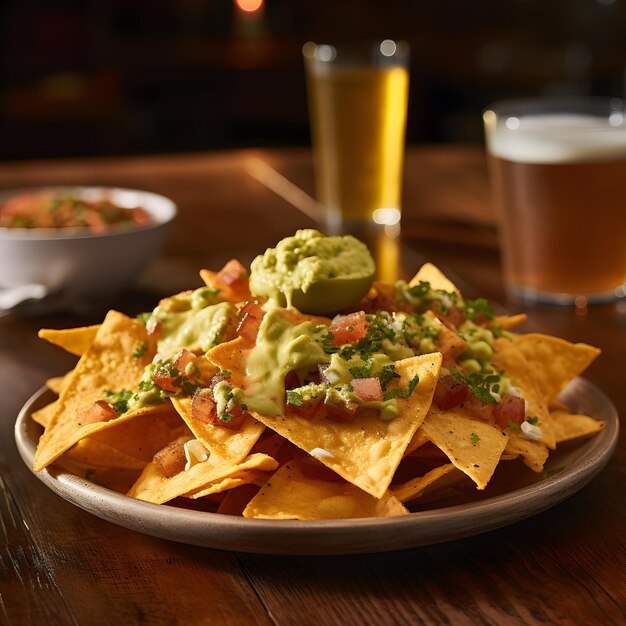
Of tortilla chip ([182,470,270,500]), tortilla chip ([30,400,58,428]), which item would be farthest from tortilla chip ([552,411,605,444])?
tortilla chip ([30,400,58,428])

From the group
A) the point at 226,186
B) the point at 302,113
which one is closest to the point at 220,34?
the point at 302,113

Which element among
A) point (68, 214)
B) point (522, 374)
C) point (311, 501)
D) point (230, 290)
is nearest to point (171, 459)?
point (311, 501)

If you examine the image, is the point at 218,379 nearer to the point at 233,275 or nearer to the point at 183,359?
the point at 183,359

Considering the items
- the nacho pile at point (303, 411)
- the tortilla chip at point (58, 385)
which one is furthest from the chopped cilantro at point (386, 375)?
the tortilla chip at point (58, 385)

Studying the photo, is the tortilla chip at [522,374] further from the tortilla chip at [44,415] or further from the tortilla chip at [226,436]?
the tortilla chip at [44,415]

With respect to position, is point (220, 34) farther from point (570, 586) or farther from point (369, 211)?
point (570, 586)
